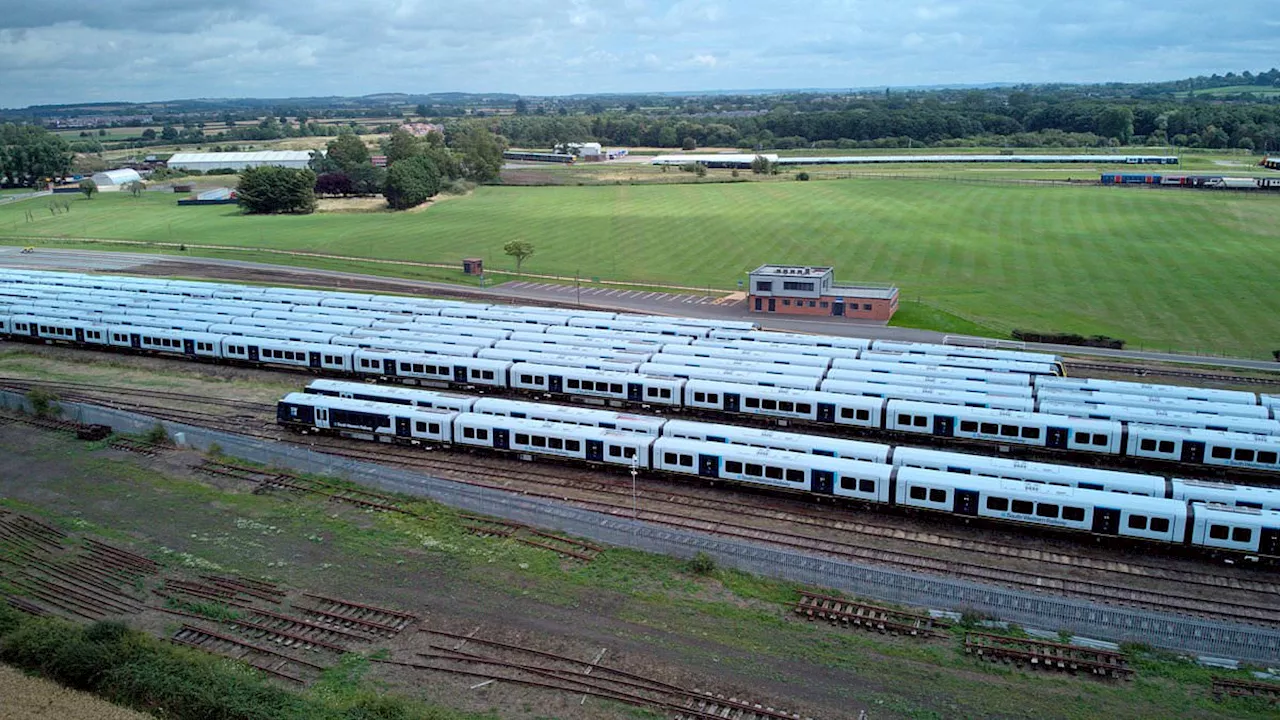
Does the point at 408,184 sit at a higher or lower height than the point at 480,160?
lower

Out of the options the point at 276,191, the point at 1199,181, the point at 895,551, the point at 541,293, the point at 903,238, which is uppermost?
the point at 276,191

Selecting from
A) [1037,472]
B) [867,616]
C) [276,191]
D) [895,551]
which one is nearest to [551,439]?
[895,551]

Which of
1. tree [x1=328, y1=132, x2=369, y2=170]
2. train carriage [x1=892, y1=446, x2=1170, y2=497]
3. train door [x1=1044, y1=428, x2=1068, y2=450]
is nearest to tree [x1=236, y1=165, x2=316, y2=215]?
tree [x1=328, y1=132, x2=369, y2=170]

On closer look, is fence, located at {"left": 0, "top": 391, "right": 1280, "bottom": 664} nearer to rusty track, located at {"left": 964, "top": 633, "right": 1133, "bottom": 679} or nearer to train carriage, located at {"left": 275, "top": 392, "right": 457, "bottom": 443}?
rusty track, located at {"left": 964, "top": 633, "right": 1133, "bottom": 679}

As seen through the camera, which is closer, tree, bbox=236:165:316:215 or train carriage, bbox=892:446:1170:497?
train carriage, bbox=892:446:1170:497

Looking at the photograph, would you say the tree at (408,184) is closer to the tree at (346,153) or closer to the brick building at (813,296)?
the tree at (346,153)

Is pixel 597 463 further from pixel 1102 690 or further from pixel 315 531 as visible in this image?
pixel 1102 690

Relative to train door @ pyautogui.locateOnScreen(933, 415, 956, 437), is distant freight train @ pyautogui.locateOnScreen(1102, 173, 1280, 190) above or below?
above

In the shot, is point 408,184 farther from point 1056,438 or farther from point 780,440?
point 1056,438
